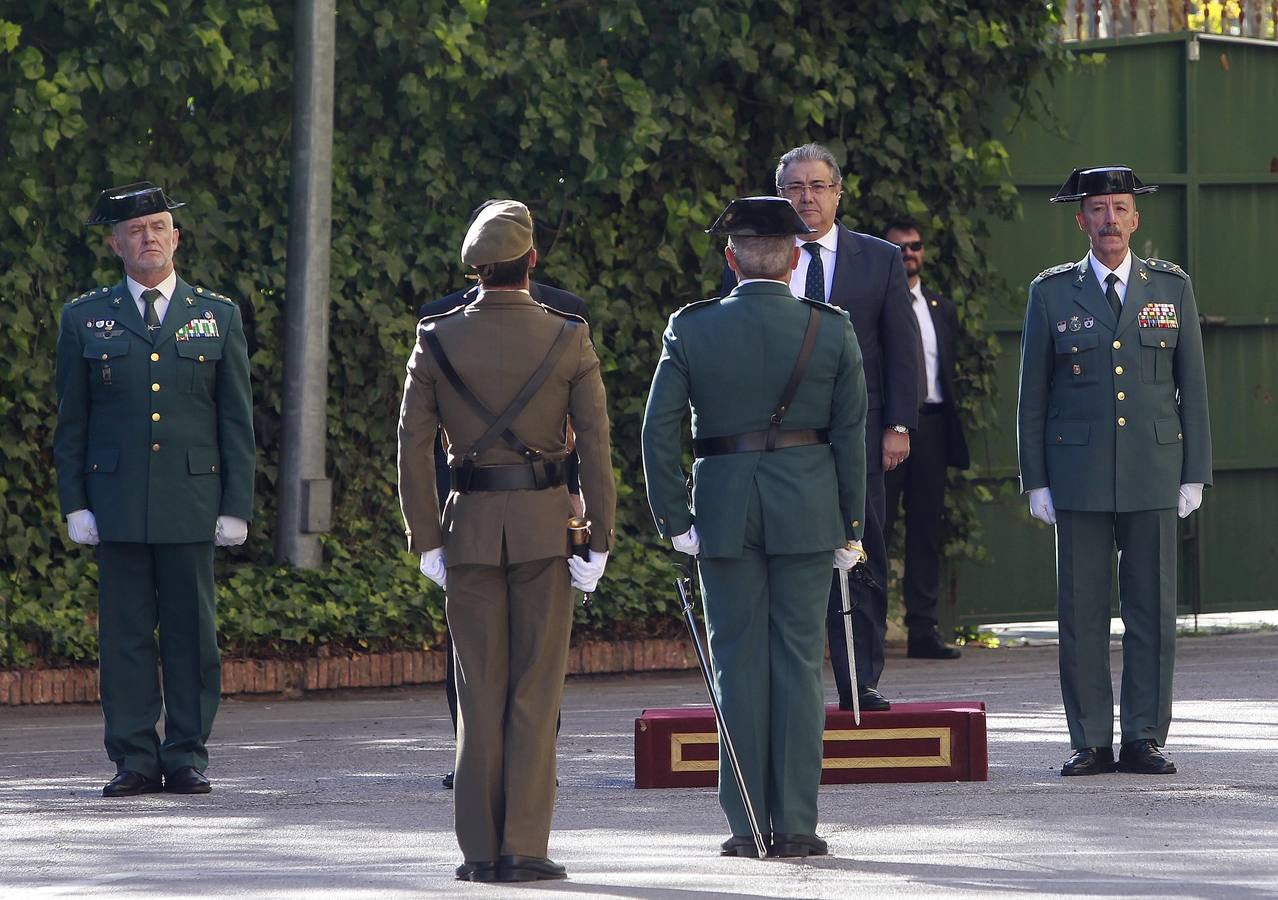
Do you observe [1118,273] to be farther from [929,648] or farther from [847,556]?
[929,648]

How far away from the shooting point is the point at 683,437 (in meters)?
12.5

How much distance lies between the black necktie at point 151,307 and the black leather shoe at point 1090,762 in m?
3.52

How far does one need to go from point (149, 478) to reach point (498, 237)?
227cm

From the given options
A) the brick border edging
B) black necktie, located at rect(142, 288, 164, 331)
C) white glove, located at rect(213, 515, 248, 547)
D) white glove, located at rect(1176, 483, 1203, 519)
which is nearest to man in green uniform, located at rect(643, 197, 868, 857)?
white glove, located at rect(1176, 483, 1203, 519)

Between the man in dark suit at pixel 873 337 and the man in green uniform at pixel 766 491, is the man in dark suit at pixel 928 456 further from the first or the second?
the man in green uniform at pixel 766 491

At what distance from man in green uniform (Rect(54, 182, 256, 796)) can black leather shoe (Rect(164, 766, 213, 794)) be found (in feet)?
0.04

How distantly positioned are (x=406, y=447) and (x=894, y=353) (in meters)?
2.64

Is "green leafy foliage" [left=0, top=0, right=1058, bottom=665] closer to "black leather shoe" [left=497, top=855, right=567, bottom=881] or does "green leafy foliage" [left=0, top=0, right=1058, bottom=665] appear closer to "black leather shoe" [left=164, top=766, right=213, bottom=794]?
"black leather shoe" [left=164, top=766, right=213, bottom=794]

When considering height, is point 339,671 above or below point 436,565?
below

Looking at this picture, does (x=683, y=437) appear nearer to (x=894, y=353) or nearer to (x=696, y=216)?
(x=696, y=216)

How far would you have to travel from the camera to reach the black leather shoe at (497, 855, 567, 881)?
606 cm

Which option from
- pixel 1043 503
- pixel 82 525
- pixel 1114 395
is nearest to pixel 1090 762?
pixel 1043 503

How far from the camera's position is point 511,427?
20.4 feet

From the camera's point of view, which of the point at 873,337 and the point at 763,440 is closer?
the point at 763,440
